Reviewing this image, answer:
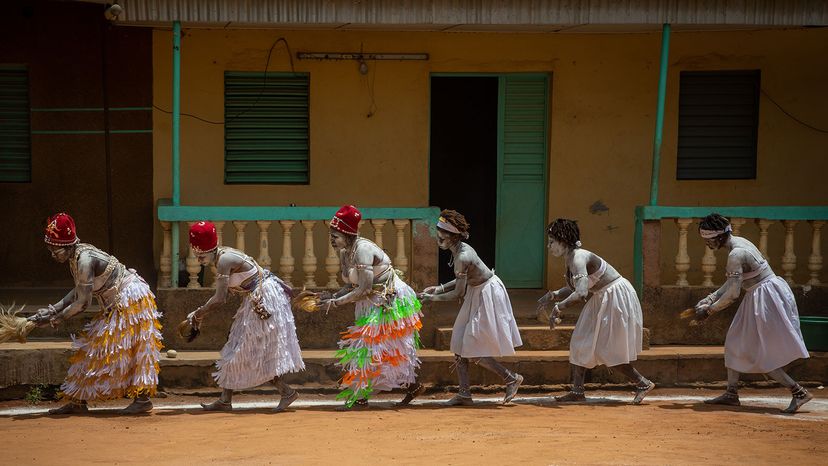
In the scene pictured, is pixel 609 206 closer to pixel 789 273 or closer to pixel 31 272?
pixel 789 273

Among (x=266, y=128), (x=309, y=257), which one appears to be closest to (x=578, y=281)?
(x=309, y=257)

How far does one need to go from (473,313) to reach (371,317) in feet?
2.97

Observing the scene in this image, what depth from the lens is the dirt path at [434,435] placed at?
7.79 metres

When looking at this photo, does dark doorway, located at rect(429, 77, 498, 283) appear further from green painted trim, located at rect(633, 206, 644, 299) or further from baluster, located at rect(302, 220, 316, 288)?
baluster, located at rect(302, 220, 316, 288)

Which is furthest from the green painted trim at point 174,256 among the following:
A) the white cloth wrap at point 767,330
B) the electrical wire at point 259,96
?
the white cloth wrap at point 767,330

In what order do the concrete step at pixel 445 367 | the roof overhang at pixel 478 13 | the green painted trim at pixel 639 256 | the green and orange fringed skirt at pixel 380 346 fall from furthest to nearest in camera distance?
the green painted trim at pixel 639 256 → the roof overhang at pixel 478 13 → the concrete step at pixel 445 367 → the green and orange fringed skirt at pixel 380 346

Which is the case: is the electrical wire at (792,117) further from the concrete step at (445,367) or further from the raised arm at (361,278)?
the raised arm at (361,278)

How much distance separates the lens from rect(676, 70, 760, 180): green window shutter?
13062 mm

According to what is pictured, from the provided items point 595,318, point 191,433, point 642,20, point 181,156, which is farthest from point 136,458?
point 642,20

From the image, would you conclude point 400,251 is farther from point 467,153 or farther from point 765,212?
point 765,212

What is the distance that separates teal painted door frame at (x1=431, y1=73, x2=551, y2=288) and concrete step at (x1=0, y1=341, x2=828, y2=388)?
7.76 ft

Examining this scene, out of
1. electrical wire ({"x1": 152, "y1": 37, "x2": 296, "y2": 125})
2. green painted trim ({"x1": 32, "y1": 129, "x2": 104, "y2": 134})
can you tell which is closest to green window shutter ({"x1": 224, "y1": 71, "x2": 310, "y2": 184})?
electrical wire ({"x1": 152, "y1": 37, "x2": 296, "y2": 125})

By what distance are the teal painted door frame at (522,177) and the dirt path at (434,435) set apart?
3.39m

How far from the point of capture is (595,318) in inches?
385
